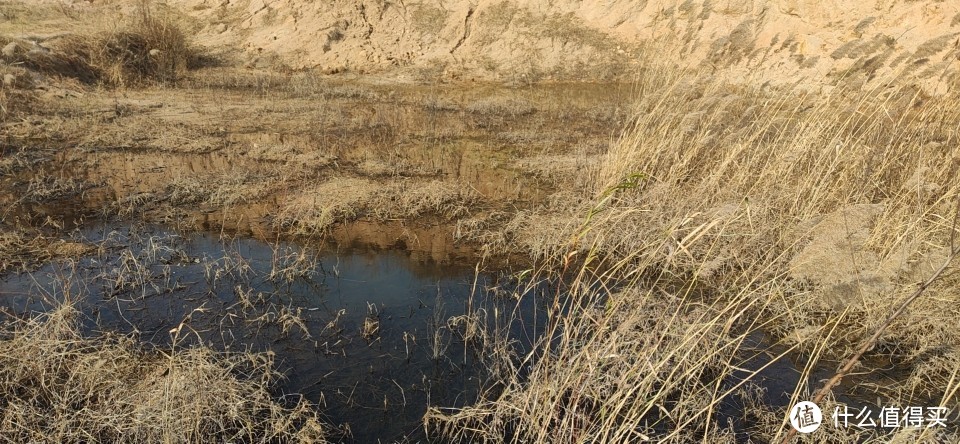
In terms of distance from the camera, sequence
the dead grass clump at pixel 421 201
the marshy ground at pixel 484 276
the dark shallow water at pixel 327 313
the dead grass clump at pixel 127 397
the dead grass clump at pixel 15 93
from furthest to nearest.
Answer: the dead grass clump at pixel 15 93 < the dead grass clump at pixel 421 201 < the dark shallow water at pixel 327 313 < the marshy ground at pixel 484 276 < the dead grass clump at pixel 127 397

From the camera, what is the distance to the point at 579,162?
6957 mm

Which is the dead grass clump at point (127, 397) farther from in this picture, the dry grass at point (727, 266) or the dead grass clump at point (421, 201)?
the dead grass clump at point (421, 201)

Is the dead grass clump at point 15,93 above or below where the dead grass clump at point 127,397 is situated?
above

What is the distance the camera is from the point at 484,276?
14.9 ft

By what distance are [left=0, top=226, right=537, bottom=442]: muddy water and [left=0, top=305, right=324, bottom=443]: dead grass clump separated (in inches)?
9.3

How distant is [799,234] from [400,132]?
18.7 feet

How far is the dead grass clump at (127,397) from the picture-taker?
2555mm

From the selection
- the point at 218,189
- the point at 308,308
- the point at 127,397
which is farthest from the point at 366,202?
the point at 127,397

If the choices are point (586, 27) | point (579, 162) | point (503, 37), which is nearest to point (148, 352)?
point (579, 162)

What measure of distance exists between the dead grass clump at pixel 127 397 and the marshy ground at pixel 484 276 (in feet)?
0.05

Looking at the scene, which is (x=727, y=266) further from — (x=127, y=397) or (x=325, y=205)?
(x=127, y=397)

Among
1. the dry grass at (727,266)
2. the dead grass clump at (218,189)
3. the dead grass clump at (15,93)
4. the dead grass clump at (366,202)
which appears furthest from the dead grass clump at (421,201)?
the dead grass clump at (15,93)

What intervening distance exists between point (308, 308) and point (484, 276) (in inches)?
54.2

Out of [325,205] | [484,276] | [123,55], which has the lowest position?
[484,276]
